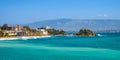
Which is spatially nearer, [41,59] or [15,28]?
[41,59]

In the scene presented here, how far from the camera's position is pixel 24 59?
96.0 ft

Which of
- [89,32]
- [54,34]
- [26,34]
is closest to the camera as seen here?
[26,34]

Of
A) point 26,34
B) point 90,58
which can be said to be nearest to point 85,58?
point 90,58

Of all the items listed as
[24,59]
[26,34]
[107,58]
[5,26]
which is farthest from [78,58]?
[5,26]

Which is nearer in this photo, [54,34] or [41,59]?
[41,59]

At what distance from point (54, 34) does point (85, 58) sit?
13241 cm

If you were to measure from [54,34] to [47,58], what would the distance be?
434 ft

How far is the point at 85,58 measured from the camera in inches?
1193

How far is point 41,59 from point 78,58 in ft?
11.5

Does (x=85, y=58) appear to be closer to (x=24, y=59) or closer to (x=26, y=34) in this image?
(x=24, y=59)

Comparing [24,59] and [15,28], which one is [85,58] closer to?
[24,59]

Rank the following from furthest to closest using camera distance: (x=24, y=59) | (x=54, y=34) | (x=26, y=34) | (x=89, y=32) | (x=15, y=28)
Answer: (x=54, y=34)
(x=89, y=32)
(x=15, y=28)
(x=26, y=34)
(x=24, y=59)

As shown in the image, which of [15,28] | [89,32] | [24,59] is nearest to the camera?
[24,59]

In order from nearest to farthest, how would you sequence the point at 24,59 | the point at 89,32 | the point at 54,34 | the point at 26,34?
the point at 24,59 < the point at 26,34 < the point at 89,32 < the point at 54,34
